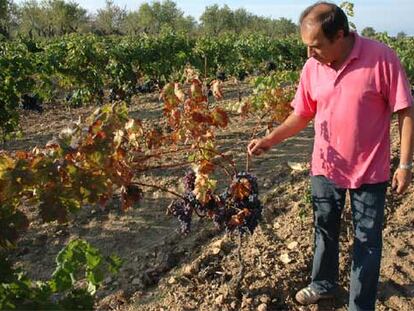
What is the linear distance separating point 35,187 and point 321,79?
4.86 feet

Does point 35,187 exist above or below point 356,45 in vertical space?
below

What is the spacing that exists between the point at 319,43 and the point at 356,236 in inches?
40.3

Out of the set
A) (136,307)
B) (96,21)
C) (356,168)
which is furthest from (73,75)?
(96,21)

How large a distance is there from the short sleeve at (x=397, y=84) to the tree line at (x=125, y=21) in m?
29.7

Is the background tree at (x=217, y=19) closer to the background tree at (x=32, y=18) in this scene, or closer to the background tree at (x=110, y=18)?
the background tree at (x=110, y=18)

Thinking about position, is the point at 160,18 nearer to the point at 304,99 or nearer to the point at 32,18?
the point at 32,18

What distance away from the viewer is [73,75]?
9.80 metres

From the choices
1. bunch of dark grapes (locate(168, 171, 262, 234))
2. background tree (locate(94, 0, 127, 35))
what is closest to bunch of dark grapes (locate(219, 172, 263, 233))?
bunch of dark grapes (locate(168, 171, 262, 234))

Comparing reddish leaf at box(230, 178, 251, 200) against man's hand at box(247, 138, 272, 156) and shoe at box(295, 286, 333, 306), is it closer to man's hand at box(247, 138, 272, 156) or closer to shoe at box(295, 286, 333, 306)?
man's hand at box(247, 138, 272, 156)

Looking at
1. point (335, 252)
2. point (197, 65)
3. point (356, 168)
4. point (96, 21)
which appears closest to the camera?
point (356, 168)

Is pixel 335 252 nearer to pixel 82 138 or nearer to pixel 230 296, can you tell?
pixel 230 296

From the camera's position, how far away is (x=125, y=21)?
51844mm

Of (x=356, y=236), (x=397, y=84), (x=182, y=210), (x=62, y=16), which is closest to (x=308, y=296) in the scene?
(x=356, y=236)

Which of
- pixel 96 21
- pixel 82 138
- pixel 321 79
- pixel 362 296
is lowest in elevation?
pixel 362 296
